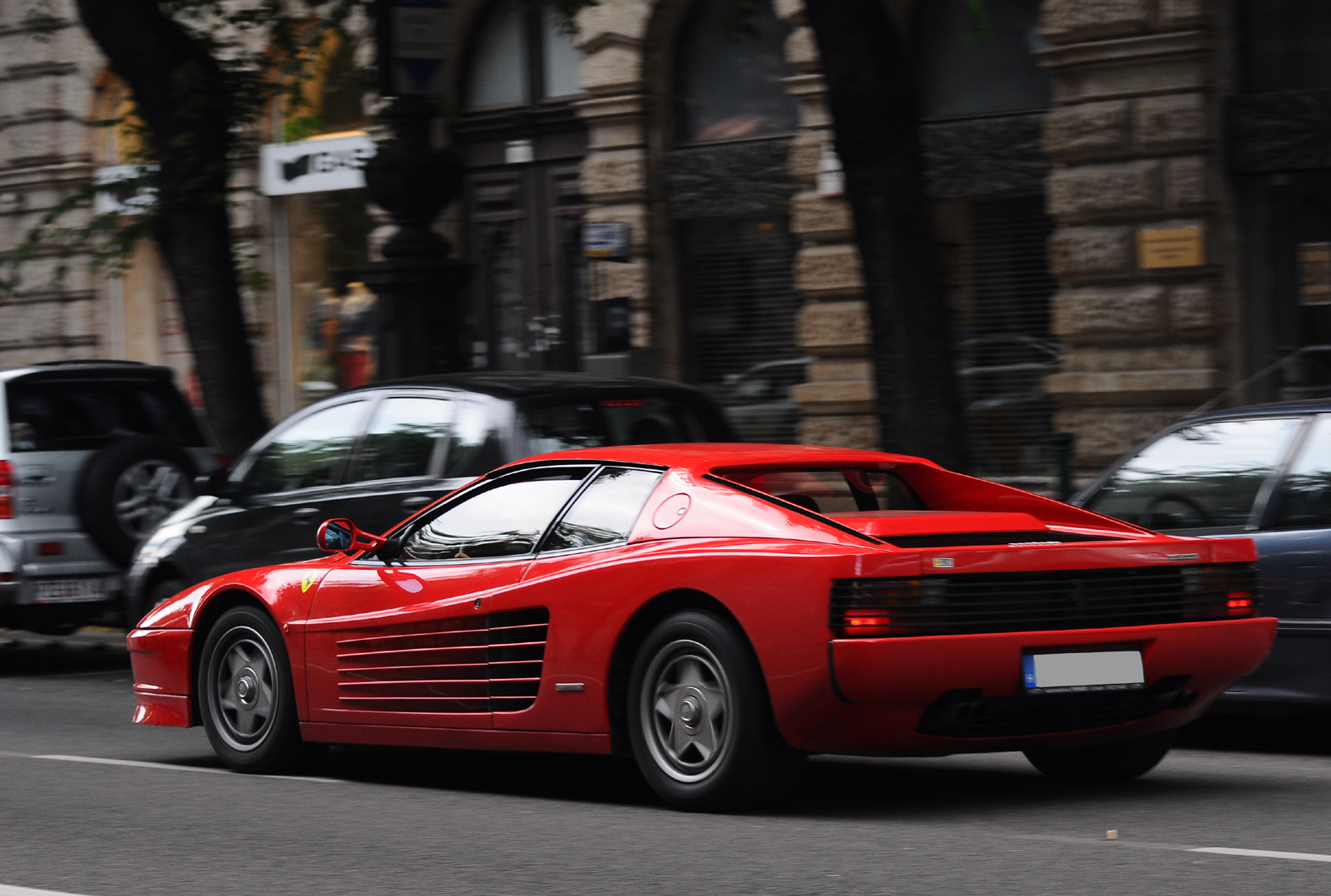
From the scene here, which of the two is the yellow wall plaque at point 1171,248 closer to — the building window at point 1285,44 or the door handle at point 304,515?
the building window at point 1285,44

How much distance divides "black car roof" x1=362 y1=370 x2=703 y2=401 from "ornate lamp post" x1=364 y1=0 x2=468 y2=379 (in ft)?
8.79

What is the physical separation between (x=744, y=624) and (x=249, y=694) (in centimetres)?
267

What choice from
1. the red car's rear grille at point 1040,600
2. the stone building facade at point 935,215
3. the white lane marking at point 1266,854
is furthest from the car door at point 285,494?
the stone building facade at point 935,215

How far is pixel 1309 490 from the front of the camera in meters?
8.01

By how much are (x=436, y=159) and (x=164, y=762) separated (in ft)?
17.8

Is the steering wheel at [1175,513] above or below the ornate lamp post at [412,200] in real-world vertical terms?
below

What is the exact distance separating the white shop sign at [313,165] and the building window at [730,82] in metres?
3.92

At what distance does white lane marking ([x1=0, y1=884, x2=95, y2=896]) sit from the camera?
5.27 meters

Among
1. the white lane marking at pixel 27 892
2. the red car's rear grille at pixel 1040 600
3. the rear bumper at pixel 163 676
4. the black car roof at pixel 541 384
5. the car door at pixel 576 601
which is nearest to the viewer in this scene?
the white lane marking at pixel 27 892

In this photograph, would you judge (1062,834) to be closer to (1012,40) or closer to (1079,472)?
(1079,472)

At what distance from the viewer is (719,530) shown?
6.36 m

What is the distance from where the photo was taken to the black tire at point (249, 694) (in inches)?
304

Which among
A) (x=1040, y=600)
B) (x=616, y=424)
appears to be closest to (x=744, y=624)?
(x=1040, y=600)

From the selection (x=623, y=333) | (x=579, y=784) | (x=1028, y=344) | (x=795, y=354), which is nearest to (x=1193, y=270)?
(x=1028, y=344)
